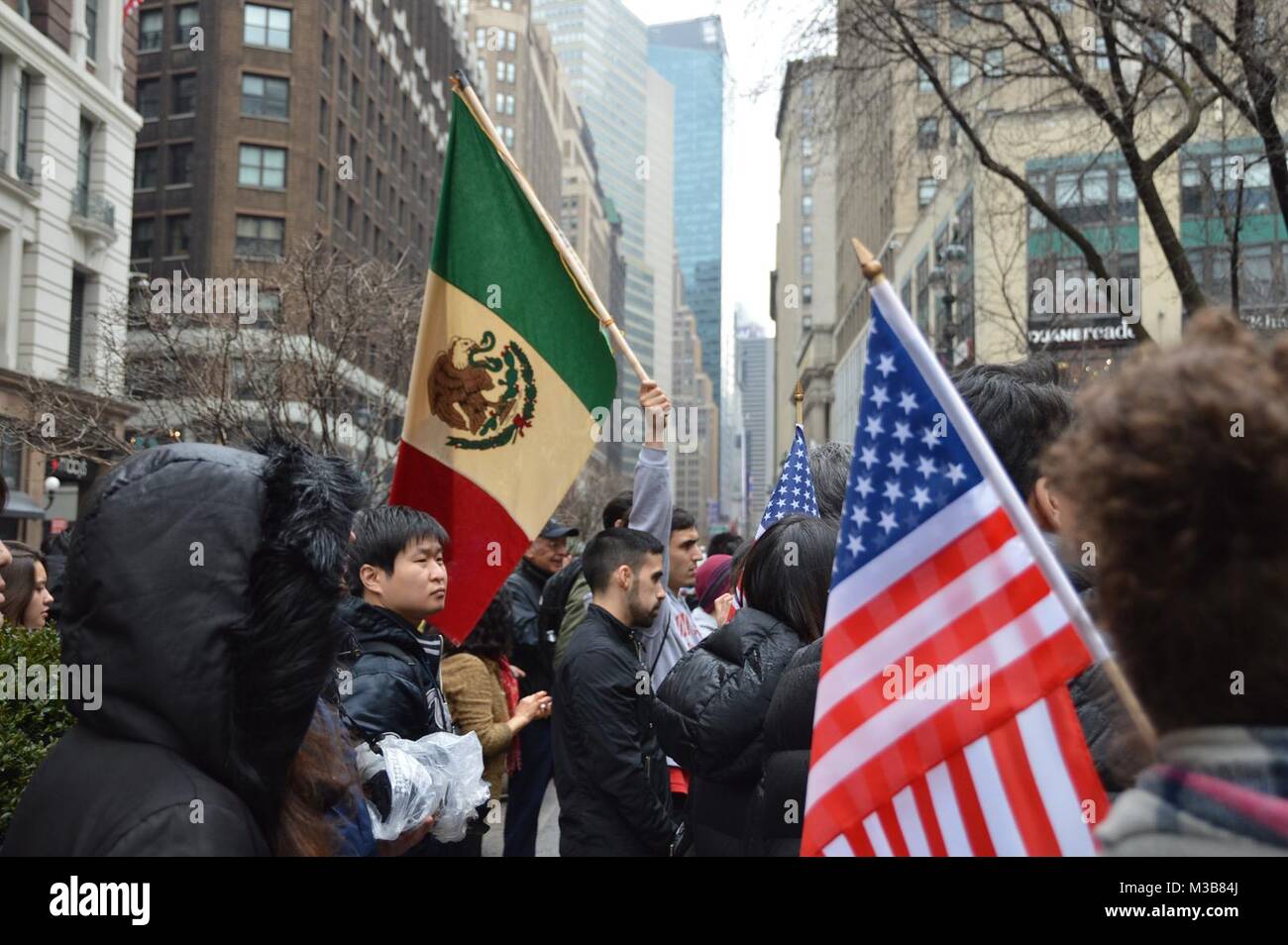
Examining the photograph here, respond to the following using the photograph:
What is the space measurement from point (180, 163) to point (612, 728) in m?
47.0

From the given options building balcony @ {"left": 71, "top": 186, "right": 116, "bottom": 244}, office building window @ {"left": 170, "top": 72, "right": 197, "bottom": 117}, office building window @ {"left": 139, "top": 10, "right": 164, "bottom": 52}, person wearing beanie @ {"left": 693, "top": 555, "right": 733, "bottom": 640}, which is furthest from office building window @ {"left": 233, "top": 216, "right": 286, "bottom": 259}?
person wearing beanie @ {"left": 693, "top": 555, "right": 733, "bottom": 640}

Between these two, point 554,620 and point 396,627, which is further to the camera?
point 554,620

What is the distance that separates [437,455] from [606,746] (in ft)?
4.70

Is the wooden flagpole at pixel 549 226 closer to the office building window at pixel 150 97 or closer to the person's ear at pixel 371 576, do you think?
the person's ear at pixel 371 576

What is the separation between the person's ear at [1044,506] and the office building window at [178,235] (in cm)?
4712

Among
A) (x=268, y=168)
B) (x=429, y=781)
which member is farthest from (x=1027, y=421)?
(x=268, y=168)

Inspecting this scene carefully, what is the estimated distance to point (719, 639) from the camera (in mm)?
3982

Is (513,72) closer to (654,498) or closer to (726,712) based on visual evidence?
(654,498)

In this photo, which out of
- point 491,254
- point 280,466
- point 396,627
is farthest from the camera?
point 491,254

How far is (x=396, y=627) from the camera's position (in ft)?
14.1

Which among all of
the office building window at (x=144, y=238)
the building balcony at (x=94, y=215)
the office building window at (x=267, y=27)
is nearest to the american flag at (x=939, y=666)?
the building balcony at (x=94, y=215)

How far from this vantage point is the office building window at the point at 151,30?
4628 centimetres
